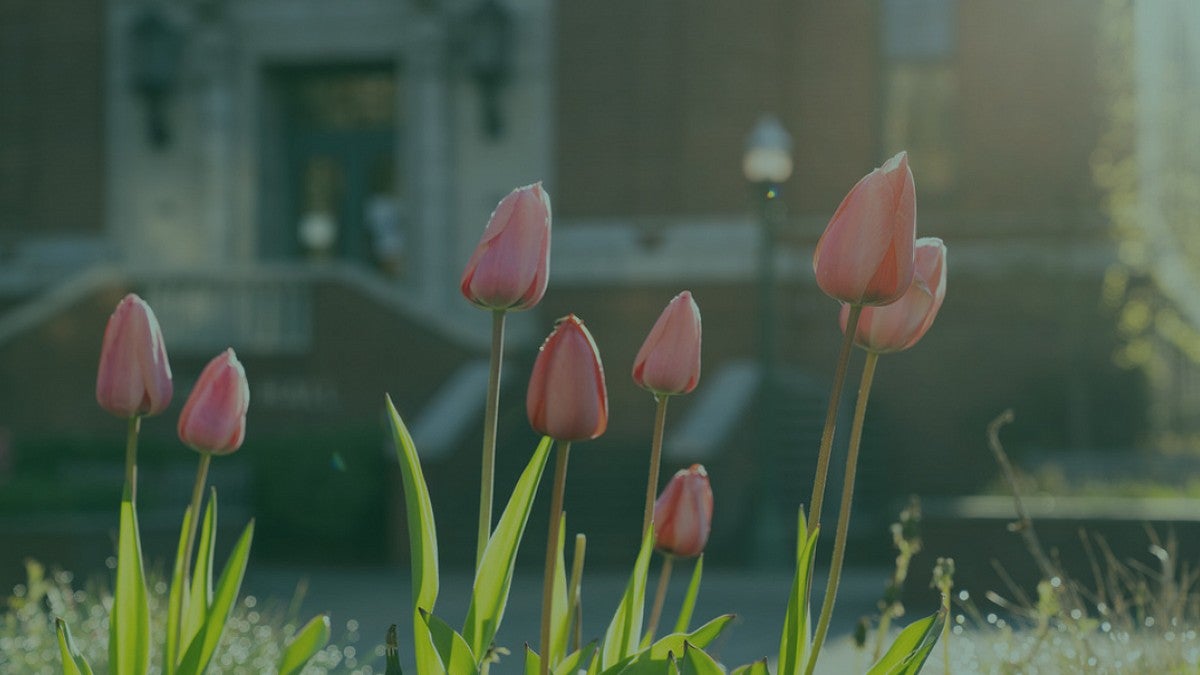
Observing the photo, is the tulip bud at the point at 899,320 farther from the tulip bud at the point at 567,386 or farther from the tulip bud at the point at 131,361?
the tulip bud at the point at 131,361

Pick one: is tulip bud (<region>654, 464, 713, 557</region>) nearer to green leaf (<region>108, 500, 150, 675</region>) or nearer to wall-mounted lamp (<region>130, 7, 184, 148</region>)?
green leaf (<region>108, 500, 150, 675</region>)

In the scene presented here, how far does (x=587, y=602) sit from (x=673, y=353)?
34.3ft

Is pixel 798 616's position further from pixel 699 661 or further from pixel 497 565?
pixel 497 565

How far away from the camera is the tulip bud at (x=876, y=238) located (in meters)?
3.03

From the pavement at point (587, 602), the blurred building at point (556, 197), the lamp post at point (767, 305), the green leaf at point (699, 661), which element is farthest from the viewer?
the blurred building at point (556, 197)

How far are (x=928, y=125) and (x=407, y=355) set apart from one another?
8183mm

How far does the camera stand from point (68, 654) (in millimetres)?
3318

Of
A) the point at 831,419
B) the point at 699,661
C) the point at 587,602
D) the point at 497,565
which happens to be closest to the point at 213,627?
the point at 497,565

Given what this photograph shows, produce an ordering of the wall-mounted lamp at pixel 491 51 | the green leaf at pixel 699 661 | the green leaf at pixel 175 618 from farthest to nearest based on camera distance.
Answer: the wall-mounted lamp at pixel 491 51 → the green leaf at pixel 175 618 → the green leaf at pixel 699 661

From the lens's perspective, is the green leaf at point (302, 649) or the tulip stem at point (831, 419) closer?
the tulip stem at point (831, 419)

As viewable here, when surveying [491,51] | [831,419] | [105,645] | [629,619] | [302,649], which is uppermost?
[491,51]

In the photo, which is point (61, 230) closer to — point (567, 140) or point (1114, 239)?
point (567, 140)

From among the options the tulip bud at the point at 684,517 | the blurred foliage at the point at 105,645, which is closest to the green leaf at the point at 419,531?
the tulip bud at the point at 684,517

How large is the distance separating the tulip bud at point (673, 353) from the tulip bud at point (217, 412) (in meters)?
0.94
